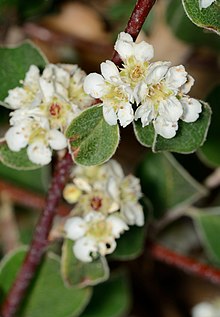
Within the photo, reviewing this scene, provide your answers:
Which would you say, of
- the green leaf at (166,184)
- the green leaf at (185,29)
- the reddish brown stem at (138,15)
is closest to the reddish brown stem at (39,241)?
the reddish brown stem at (138,15)

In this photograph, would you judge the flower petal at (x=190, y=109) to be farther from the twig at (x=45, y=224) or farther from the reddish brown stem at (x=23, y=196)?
the reddish brown stem at (x=23, y=196)

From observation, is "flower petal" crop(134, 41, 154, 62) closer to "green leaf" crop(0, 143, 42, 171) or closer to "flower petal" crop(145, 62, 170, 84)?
"flower petal" crop(145, 62, 170, 84)

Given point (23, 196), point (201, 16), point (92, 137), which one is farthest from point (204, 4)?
point (23, 196)

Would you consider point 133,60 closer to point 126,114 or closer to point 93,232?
point 126,114

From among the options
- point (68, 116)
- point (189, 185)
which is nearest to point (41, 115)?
point (68, 116)

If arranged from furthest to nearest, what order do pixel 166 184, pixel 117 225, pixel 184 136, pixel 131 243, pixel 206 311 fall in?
pixel 206 311
pixel 166 184
pixel 131 243
pixel 117 225
pixel 184 136

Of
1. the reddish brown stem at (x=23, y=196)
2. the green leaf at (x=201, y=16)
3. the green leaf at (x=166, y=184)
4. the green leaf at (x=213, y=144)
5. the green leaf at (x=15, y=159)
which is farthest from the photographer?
the reddish brown stem at (x=23, y=196)
